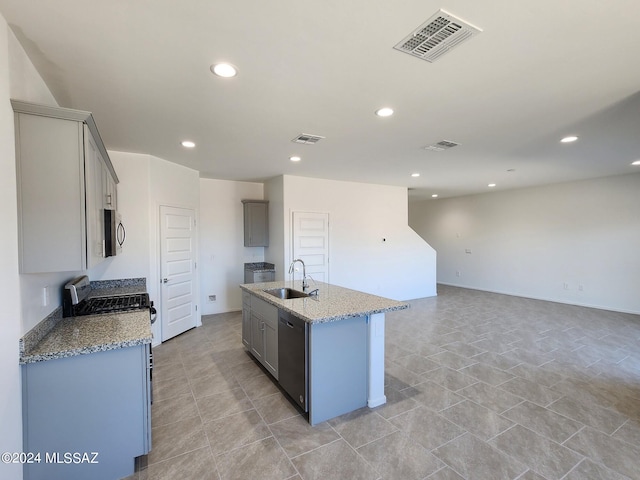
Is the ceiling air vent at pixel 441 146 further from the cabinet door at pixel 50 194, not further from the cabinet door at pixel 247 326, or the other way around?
the cabinet door at pixel 50 194

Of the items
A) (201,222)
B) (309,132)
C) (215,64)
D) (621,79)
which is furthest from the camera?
(201,222)

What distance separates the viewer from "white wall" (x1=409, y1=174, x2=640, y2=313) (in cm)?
596

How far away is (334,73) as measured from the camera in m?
2.14

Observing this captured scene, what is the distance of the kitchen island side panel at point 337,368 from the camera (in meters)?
2.46

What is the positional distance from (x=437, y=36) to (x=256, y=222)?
4.71m

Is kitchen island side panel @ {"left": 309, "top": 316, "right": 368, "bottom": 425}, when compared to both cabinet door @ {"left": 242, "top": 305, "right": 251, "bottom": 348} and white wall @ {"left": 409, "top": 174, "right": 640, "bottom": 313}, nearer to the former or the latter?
cabinet door @ {"left": 242, "top": 305, "right": 251, "bottom": 348}

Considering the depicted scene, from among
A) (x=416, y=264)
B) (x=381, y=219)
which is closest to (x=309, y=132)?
(x=381, y=219)

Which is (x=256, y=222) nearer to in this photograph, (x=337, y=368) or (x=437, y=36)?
(x=337, y=368)

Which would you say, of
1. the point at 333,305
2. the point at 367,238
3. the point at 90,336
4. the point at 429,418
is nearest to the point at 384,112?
the point at 333,305

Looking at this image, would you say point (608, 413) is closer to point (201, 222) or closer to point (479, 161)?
point (479, 161)

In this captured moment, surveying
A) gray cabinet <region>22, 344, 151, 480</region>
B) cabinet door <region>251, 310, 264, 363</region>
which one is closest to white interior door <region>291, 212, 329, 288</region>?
cabinet door <region>251, 310, 264, 363</region>

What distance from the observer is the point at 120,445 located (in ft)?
6.22

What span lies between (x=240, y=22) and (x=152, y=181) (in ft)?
10.7

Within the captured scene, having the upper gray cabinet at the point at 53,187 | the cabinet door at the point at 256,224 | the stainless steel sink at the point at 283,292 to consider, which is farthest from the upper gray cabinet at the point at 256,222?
the upper gray cabinet at the point at 53,187
